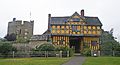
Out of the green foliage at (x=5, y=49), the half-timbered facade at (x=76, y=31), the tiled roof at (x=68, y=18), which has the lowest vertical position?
the green foliage at (x=5, y=49)

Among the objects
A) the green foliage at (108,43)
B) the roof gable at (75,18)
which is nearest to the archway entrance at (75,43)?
the roof gable at (75,18)

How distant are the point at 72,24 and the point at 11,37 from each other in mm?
30772

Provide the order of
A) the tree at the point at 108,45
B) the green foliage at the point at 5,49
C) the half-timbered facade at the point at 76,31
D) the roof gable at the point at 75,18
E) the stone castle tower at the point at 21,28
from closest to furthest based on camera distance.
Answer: the green foliage at the point at 5,49 < the tree at the point at 108,45 < the half-timbered facade at the point at 76,31 < the roof gable at the point at 75,18 < the stone castle tower at the point at 21,28

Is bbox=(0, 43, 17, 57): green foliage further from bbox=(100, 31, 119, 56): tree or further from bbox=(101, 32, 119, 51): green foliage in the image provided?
bbox=(101, 32, 119, 51): green foliage

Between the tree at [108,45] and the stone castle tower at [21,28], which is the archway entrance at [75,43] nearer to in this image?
the tree at [108,45]

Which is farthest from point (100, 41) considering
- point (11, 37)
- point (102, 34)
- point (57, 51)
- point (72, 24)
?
point (11, 37)

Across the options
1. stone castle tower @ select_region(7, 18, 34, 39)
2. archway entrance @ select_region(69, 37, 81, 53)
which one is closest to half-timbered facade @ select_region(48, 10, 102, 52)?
archway entrance @ select_region(69, 37, 81, 53)

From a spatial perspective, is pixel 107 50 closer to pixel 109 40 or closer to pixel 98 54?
pixel 98 54

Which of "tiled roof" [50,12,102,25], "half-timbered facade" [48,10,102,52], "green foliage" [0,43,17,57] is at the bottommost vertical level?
"green foliage" [0,43,17,57]

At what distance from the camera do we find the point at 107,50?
48.3 meters

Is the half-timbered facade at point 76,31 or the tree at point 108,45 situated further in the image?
the half-timbered facade at point 76,31

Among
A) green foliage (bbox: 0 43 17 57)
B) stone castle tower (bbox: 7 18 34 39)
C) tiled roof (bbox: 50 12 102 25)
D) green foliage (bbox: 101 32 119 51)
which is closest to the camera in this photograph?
green foliage (bbox: 0 43 17 57)

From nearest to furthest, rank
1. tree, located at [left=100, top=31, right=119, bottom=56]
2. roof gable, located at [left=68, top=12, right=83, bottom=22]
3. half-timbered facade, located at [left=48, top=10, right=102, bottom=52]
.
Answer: tree, located at [left=100, top=31, right=119, bottom=56]
half-timbered facade, located at [left=48, top=10, right=102, bottom=52]
roof gable, located at [left=68, top=12, right=83, bottom=22]

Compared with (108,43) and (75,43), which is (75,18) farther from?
(108,43)
